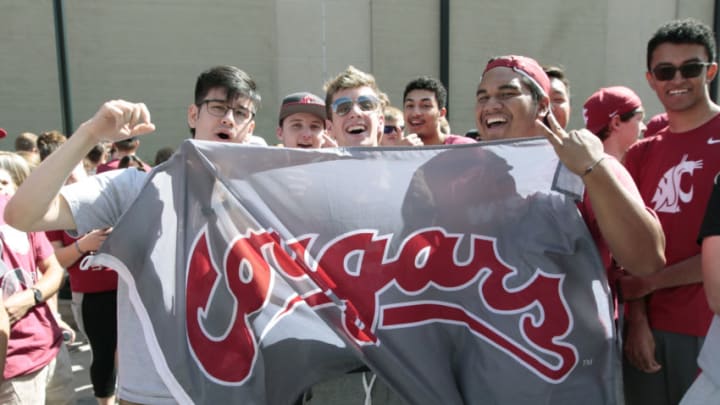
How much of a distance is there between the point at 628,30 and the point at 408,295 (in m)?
→ 13.0

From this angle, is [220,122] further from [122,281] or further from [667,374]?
[667,374]

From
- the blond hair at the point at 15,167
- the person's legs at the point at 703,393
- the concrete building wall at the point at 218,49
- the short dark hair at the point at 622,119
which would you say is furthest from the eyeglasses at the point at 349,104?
the concrete building wall at the point at 218,49

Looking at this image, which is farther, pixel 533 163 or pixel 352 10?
pixel 352 10

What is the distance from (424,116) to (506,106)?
7.63ft

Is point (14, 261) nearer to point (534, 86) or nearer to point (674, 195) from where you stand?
point (534, 86)

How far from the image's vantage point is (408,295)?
6.96 feet

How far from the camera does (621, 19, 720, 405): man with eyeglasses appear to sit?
2.30 metres

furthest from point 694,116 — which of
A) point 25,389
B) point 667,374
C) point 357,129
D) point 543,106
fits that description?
point 25,389

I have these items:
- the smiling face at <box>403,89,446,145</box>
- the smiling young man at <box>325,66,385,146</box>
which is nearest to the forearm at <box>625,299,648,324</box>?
the smiling young man at <box>325,66,385,146</box>

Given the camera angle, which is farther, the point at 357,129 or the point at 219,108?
the point at 357,129

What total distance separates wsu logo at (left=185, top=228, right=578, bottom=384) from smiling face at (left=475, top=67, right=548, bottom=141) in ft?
1.67

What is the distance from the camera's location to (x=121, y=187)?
2.19 meters

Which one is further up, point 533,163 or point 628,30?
point 628,30

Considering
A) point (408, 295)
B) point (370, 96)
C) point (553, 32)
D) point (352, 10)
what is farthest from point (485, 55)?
point (408, 295)
